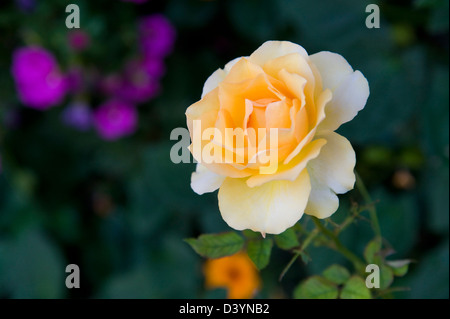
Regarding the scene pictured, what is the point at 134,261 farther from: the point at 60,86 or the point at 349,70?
the point at 349,70

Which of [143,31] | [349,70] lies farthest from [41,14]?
[349,70]

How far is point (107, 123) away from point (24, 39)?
29 centimetres

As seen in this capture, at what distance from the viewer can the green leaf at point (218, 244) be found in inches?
19.2

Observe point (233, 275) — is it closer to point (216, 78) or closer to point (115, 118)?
point (115, 118)

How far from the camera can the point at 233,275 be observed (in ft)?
3.57

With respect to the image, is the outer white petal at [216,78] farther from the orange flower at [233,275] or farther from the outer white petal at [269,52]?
the orange flower at [233,275]

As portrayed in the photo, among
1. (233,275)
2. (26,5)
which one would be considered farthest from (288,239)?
(26,5)

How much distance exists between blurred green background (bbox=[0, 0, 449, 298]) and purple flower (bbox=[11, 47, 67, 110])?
→ 3 cm

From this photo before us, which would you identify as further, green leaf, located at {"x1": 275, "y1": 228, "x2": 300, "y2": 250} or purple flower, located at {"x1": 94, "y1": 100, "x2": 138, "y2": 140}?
purple flower, located at {"x1": 94, "y1": 100, "x2": 138, "y2": 140}

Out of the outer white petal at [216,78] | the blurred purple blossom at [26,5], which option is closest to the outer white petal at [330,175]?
the outer white petal at [216,78]

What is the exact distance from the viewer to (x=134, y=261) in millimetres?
1271

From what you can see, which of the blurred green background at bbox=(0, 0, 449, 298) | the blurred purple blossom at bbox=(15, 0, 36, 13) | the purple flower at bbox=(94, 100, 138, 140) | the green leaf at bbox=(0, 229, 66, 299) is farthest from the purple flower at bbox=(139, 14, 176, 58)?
the green leaf at bbox=(0, 229, 66, 299)

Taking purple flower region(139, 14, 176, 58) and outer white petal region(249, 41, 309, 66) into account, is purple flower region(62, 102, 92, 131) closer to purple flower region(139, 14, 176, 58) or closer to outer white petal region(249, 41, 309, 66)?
purple flower region(139, 14, 176, 58)

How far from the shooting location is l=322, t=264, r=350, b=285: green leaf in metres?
0.51
